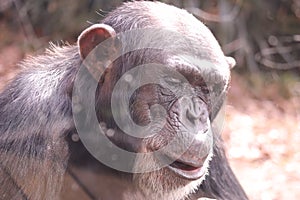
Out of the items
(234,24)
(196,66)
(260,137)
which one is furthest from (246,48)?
(196,66)

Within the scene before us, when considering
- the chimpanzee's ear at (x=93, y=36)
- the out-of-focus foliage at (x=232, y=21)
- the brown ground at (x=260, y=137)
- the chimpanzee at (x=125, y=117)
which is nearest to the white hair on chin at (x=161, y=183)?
the chimpanzee at (x=125, y=117)

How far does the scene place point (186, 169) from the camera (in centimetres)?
328

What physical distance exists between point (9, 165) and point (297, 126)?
3.92 m

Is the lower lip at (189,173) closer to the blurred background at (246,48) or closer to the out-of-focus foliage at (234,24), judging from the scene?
the blurred background at (246,48)

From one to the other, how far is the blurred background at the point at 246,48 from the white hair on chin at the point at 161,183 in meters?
2.73

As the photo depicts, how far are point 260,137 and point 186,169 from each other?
11.1ft

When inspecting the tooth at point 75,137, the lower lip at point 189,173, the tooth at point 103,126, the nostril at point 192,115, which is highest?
the nostril at point 192,115

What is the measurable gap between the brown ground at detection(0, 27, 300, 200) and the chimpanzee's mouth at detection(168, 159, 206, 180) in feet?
7.00

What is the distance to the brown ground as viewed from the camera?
5.77 m

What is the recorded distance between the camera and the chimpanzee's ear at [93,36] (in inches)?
129

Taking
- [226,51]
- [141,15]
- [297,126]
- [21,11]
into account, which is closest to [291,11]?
[226,51]

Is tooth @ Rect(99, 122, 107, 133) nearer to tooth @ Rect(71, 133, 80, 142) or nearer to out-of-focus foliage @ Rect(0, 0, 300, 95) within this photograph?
tooth @ Rect(71, 133, 80, 142)

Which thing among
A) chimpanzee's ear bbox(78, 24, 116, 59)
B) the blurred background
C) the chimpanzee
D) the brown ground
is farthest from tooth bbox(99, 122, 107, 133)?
the blurred background

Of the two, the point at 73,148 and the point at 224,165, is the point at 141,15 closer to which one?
the point at 73,148
